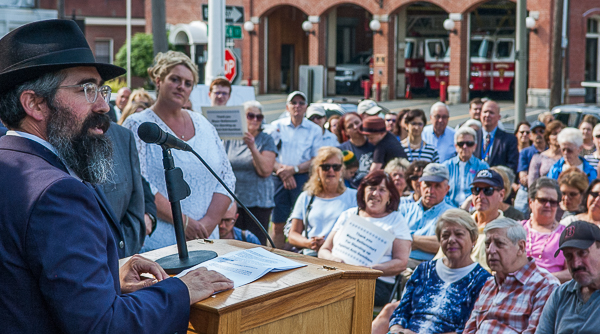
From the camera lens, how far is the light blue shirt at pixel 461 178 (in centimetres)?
788

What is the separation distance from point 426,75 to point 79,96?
105 ft

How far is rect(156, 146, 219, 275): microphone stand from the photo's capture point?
8.20 ft

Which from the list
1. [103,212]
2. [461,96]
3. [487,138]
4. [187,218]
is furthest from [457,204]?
[461,96]

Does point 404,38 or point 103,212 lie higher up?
point 404,38

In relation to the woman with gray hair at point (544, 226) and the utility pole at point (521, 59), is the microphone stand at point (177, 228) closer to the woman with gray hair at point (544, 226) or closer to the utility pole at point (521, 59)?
the woman with gray hair at point (544, 226)

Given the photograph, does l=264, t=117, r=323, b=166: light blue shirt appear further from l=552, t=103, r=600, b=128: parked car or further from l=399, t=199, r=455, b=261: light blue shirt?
l=552, t=103, r=600, b=128: parked car

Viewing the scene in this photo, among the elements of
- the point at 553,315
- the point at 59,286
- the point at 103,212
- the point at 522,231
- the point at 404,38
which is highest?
the point at 404,38

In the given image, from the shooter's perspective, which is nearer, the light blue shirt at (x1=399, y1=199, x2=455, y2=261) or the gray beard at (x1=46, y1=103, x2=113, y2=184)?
the gray beard at (x1=46, y1=103, x2=113, y2=184)

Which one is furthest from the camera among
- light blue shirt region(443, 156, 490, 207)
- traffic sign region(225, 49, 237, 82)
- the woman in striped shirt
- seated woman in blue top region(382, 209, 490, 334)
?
traffic sign region(225, 49, 237, 82)

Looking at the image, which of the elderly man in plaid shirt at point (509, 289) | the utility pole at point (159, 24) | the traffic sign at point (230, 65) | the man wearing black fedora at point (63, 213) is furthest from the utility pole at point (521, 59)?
the man wearing black fedora at point (63, 213)

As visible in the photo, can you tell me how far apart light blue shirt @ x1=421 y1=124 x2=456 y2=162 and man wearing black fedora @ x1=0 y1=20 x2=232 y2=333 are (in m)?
7.57

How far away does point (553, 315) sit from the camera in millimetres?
4324

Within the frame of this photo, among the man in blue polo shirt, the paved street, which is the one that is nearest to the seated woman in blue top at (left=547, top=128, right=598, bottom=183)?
the man in blue polo shirt

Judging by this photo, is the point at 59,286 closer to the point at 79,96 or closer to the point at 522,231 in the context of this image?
the point at 79,96
